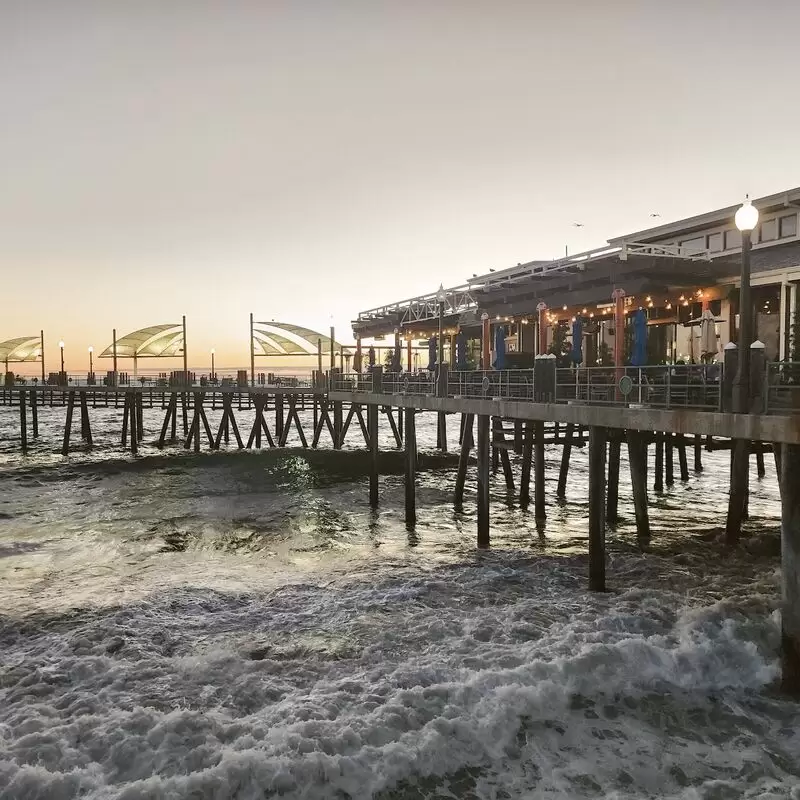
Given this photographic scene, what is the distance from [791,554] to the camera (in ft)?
24.9

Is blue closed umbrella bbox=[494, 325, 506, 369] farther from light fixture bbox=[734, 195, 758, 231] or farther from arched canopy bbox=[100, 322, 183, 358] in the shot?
arched canopy bbox=[100, 322, 183, 358]

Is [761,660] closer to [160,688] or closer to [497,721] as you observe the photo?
[497,721]

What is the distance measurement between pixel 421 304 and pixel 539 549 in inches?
547

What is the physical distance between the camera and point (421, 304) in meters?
25.8

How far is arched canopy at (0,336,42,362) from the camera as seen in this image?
53.7 m

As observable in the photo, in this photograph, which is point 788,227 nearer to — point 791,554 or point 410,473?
point 791,554

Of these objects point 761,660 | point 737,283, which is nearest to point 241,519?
point 761,660

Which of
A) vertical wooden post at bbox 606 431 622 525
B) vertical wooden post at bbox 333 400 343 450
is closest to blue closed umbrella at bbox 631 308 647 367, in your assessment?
vertical wooden post at bbox 606 431 622 525

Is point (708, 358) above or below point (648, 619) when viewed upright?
above

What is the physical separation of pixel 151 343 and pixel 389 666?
4251 centimetres

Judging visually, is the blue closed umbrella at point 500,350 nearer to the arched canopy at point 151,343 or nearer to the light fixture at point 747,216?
the light fixture at point 747,216

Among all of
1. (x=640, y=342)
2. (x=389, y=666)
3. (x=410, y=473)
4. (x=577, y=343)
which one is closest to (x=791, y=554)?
(x=640, y=342)

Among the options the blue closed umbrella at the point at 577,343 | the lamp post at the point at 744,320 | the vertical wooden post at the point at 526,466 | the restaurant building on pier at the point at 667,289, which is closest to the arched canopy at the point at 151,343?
the restaurant building on pier at the point at 667,289

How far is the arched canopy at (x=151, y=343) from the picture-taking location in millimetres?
44250
